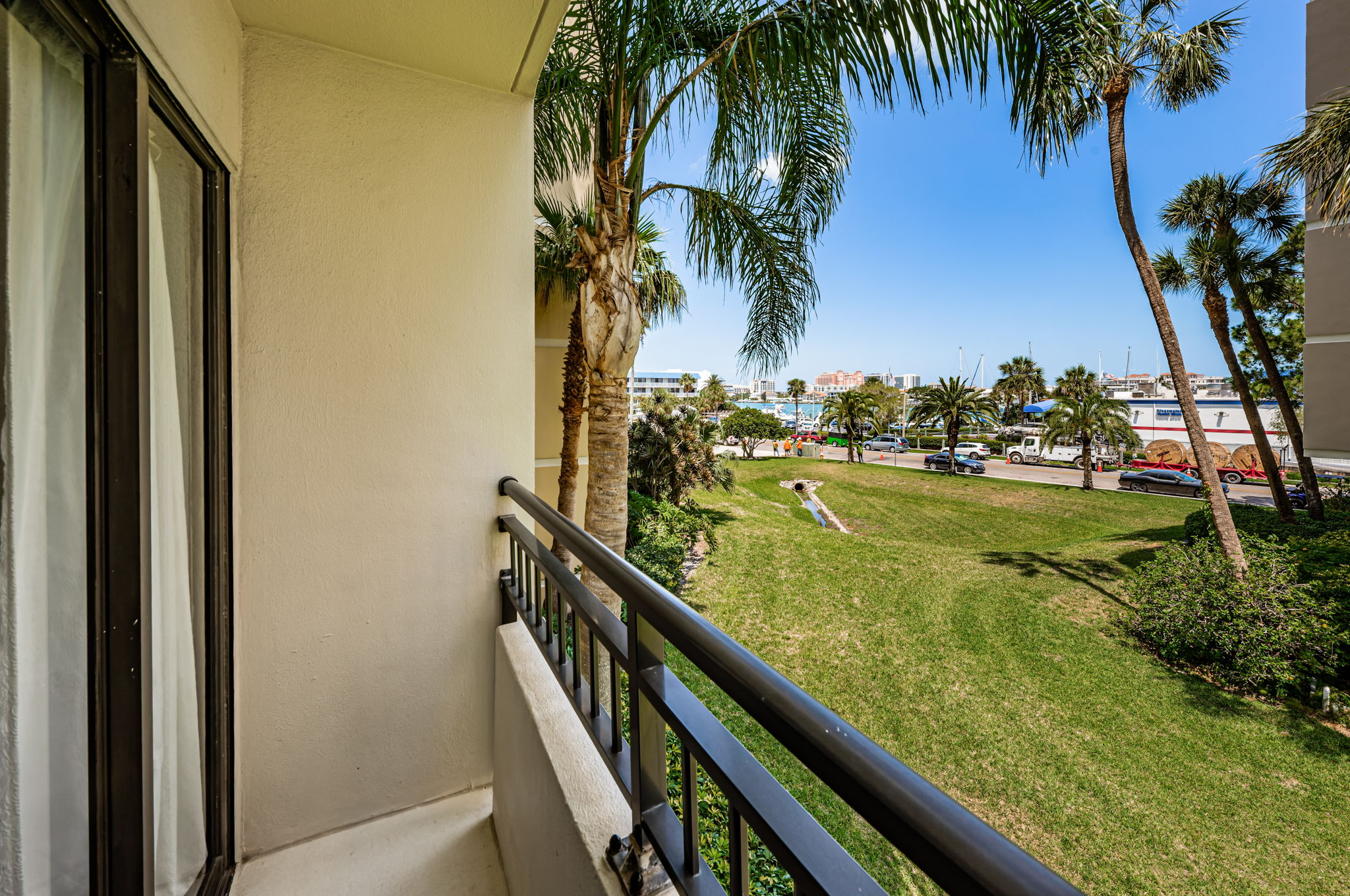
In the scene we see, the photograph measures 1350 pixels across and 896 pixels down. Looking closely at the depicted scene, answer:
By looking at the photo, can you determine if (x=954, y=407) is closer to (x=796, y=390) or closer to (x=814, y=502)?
(x=814, y=502)

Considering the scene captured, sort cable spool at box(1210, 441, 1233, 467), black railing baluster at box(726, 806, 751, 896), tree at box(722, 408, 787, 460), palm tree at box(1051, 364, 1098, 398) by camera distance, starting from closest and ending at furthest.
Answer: black railing baluster at box(726, 806, 751, 896) < cable spool at box(1210, 441, 1233, 467) < palm tree at box(1051, 364, 1098, 398) < tree at box(722, 408, 787, 460)

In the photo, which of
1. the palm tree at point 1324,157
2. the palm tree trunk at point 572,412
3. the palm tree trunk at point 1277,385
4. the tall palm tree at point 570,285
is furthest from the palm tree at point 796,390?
the palm tree trunk at point 572,412

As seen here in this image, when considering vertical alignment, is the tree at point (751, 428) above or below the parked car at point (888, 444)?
above

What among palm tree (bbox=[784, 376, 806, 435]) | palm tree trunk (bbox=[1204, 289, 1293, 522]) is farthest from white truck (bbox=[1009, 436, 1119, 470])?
palm tree trunk (bbox=[1204, 289, 1293, 522])

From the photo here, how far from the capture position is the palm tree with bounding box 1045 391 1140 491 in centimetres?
1819

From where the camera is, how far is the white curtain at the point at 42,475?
2.30 feet

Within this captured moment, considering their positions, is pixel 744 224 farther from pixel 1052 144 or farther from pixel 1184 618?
pixel 1184 618

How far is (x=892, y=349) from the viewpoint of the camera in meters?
53.1

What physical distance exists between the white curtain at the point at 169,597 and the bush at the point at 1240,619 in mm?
9587

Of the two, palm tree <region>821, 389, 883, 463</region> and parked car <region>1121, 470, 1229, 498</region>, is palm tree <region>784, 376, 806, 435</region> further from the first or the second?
parked car <region>1121, 470, 1229, 498</region>

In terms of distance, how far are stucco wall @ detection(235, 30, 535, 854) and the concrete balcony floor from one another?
63 mm

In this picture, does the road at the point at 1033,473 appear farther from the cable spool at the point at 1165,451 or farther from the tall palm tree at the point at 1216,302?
the tall palm tree at the point at 1216,302

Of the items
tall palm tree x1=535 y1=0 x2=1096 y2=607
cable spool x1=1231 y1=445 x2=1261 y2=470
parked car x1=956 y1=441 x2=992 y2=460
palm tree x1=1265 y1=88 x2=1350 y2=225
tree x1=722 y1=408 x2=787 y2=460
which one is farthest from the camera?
tree x1=722 y1=408 x2=787 y2=460

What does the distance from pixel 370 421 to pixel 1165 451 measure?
28711 millimetres
